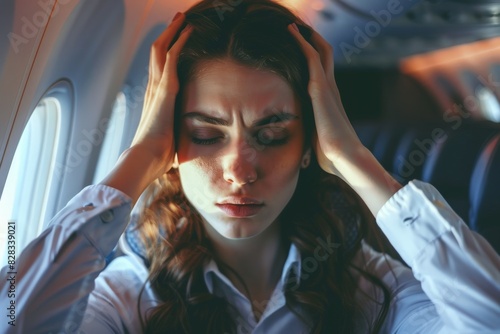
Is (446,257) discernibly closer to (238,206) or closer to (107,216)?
(238,206)

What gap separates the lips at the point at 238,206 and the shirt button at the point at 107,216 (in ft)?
0.37

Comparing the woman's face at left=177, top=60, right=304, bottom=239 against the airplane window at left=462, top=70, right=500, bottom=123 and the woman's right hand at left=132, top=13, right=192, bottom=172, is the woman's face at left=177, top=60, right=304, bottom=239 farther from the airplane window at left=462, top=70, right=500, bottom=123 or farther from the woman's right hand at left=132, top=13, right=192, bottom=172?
the airplane window at left=462, top=70, right=500, bottom=123

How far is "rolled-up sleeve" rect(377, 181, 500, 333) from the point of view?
580 mm

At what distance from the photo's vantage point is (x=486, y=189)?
2.35 feet

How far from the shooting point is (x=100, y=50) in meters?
0.62

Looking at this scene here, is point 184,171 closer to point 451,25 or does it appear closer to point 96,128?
point 96,128

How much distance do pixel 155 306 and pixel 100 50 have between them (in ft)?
0.98

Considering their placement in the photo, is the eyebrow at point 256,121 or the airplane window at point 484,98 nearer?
the eyebrow at point 256,121

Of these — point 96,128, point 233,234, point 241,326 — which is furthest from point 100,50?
point 241,326

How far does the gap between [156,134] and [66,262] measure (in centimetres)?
16

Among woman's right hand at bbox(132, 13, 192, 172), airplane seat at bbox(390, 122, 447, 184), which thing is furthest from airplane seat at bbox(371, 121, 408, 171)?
woman's right hand at bbox(132, 13, 192, 172)

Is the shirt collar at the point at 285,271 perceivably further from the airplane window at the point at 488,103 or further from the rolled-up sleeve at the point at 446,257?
the airplane window at the point at 488,103

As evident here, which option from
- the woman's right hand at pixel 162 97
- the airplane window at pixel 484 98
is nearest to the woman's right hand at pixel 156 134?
the woman's right hand at pixel 162 97

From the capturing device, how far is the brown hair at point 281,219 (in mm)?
632
